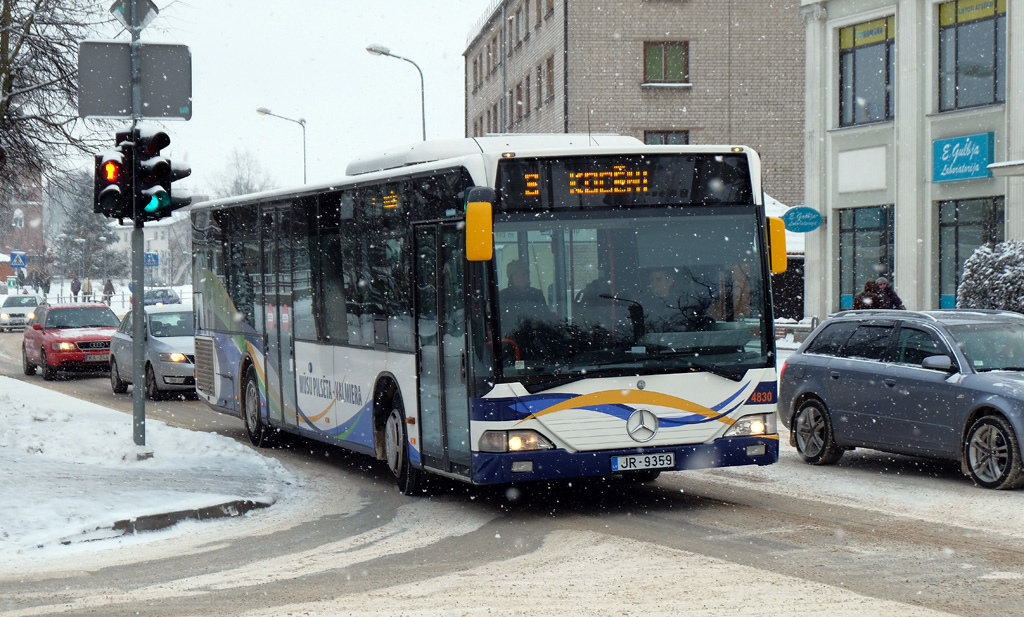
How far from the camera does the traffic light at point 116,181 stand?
12.4m

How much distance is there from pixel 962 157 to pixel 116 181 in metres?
22.6

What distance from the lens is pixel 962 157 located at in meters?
30.9

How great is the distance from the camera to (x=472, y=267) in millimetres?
10406

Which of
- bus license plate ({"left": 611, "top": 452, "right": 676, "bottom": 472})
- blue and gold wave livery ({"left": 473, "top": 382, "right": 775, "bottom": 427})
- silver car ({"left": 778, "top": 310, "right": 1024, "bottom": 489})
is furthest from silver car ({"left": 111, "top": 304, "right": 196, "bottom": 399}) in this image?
bus license plate ({"left": 611, "top": 452, "right": 676, "bottom": 472})

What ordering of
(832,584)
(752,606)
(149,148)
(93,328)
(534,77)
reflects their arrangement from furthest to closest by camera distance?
(534,77), (93,328), (149,148), (832,584), (752,606)

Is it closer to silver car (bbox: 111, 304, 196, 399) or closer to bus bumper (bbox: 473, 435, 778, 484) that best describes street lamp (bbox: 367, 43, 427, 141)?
silver car (bbox: 111, 304, 196, 399)

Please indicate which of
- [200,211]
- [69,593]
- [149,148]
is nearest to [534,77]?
[200,211]

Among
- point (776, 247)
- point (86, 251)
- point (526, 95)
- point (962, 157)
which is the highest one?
point (526, 95)

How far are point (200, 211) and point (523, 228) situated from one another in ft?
29.8

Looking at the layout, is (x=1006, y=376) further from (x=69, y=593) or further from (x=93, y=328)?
(x=93, y=328)

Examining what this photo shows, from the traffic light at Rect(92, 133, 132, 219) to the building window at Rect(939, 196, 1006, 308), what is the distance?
21665 mm

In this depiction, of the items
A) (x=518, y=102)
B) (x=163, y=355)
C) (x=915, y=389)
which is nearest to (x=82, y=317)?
(x=163, y=355)

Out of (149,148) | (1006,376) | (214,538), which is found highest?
(149,148)

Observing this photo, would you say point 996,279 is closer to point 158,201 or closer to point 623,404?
point 623,404
